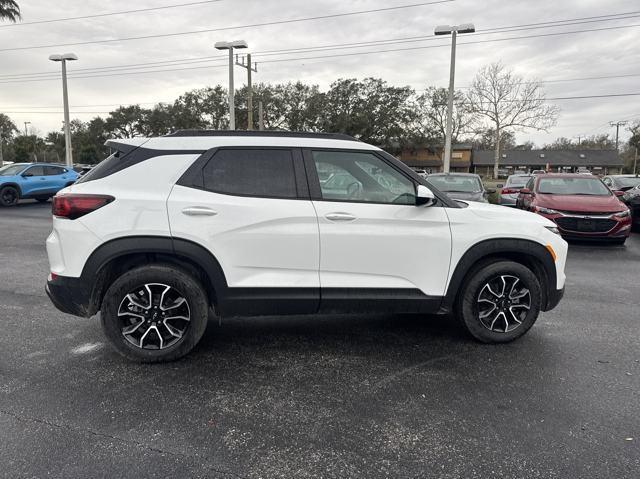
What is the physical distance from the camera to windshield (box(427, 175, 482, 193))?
1082 cm

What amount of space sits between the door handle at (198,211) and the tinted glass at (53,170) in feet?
54.4

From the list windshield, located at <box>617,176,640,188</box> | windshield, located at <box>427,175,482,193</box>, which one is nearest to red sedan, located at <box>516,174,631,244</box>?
windshield, located at <box>427,175,482,193</box>

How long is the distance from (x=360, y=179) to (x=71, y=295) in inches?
98.8

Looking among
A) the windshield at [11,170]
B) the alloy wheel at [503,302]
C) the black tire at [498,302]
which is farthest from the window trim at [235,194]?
the windshield at [11,170]

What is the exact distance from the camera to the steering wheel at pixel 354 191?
3.66m

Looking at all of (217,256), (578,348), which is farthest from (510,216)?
(217,256)

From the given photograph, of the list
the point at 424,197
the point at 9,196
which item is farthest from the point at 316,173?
the point at 9,196

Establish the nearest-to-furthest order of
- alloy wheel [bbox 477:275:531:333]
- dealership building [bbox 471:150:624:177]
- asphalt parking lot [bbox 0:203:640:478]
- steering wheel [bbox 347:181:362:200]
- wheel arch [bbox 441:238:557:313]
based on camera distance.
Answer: asphalt parking lot [bbox 0:203:640:478], steering wheel [bbox 347:181:362:200], wheel arch [bbox 441:238:557:313], alloy wheel [bbox 477:275:531:333], dealership building [bbox 471:150:624:177]

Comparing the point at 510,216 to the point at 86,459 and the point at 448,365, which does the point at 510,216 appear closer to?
the point at 448,365

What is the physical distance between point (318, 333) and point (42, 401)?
7.52ft

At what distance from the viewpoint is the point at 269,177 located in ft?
11.8

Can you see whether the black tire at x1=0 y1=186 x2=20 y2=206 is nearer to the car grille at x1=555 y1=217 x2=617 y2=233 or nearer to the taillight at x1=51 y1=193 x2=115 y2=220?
the taillight at x1=51 y1=193 x2=115 y2=220

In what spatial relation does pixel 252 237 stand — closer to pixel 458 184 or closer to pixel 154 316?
pixel 154 316

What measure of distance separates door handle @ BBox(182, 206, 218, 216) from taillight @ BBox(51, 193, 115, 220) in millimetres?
581
